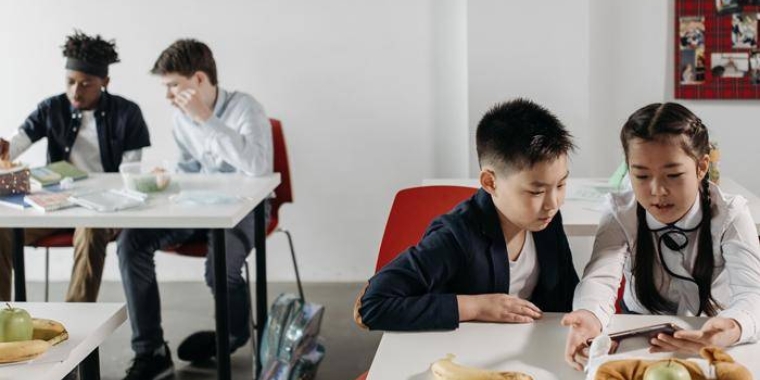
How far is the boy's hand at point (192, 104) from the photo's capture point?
3158 millimetres

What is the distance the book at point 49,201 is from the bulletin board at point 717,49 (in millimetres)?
2417

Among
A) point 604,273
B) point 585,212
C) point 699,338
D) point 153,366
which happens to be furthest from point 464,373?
point 153,366

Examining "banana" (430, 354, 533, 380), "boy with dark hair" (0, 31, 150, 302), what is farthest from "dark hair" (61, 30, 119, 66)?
"banana" (430, 354, 533, 380)

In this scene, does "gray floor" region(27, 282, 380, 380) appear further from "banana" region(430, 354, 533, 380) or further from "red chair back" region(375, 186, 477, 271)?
"banana" region(430, 354, 533, 380)

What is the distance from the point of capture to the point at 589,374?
135 centimetres

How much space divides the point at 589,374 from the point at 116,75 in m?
3.24

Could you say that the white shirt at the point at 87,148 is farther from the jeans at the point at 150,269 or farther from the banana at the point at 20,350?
the banana at the point at 20,350

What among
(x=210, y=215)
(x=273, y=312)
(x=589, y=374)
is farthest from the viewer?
(x=273, y=312)

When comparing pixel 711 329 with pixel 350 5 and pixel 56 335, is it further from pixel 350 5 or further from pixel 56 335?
pixel 350 5

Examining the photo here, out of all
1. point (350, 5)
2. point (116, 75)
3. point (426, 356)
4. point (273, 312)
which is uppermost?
point (350, 5)

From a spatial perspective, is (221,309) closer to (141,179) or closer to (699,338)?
(141,179)

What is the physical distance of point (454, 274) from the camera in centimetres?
176

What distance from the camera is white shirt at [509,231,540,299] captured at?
187 cm

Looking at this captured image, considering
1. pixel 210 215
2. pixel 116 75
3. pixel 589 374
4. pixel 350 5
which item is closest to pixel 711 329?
pixel 589 374
